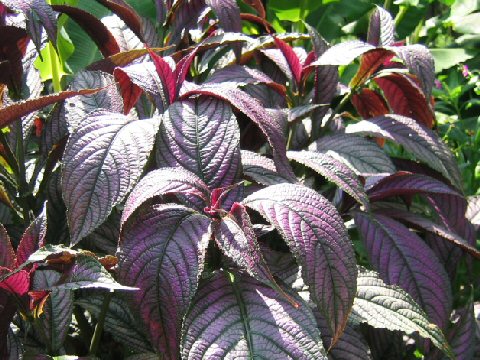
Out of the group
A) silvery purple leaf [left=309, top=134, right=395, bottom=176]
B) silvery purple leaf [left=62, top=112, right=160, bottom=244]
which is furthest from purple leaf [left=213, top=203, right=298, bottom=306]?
silvery purple leaf [left=309, top=134, right=395, bottom=176]

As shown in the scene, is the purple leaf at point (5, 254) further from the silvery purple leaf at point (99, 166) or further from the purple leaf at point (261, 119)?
the purple leaf at point (261, 119)

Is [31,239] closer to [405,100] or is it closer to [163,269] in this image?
[163,269]

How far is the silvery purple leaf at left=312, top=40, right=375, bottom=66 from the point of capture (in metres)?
1.15

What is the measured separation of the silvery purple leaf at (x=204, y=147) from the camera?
95 centimetres

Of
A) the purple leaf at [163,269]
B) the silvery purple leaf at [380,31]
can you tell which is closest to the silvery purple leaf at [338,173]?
the purple leaf at [163,269]

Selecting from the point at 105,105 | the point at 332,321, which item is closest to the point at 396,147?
the point at 105,105

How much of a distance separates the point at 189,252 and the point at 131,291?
0.08 m

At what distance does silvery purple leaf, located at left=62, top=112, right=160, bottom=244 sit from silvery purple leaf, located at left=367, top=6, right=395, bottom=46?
2.10ft

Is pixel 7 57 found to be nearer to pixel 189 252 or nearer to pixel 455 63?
pixel 189 252

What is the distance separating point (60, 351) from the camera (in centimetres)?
99

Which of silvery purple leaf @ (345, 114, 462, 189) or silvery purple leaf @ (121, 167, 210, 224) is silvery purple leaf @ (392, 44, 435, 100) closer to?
silvery purple leaf @ (345, 114, 462, 189)

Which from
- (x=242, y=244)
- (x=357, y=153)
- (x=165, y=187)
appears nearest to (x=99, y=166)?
(x=165, y=187)

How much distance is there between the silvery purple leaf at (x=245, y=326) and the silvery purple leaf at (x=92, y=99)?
1.17 ft

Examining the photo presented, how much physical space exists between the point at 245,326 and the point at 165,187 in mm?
196
